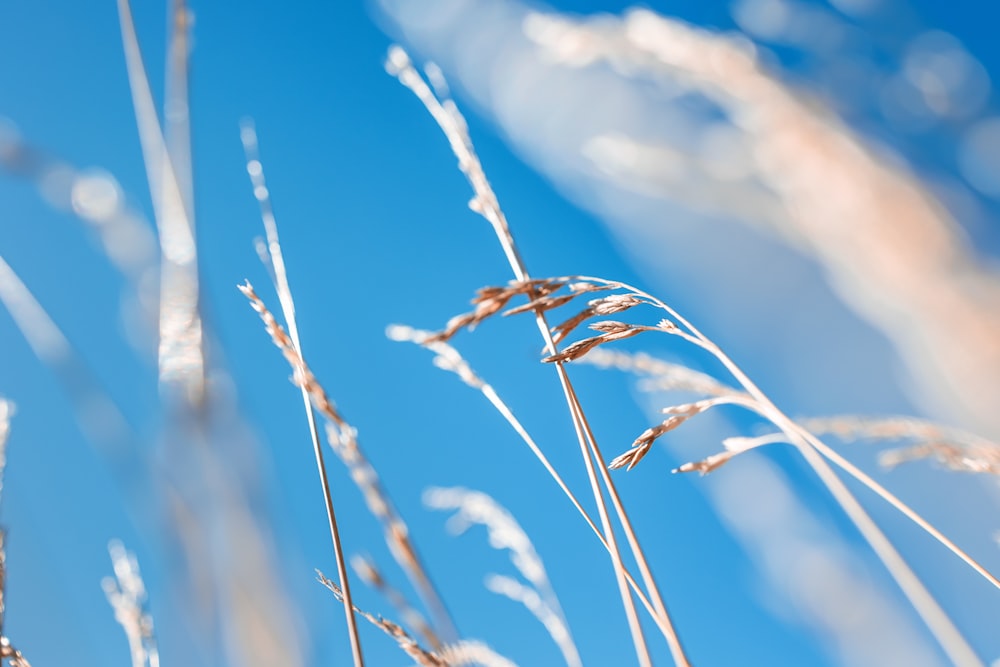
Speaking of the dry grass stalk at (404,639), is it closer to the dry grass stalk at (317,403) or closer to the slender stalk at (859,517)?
the dry grass stalk at (317,403)

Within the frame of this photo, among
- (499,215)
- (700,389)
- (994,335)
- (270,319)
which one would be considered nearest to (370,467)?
(270,319)

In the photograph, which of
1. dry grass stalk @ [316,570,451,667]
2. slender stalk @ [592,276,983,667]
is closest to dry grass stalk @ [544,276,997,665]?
slender stalk @ [592,276,983,667]

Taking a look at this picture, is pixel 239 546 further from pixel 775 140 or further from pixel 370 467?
pixel 775 140

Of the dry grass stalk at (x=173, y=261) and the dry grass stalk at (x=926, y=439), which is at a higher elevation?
the dry grass stalk at (x=173, y=261)

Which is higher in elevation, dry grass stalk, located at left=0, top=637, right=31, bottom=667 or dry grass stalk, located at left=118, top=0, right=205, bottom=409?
dry grass stalk, located at left=118, top=0, right=205, bottom=409

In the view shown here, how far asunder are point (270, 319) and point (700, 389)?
0.68 meters

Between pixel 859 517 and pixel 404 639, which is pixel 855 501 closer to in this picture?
pixel 859 517

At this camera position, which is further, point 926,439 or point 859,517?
point 926,439

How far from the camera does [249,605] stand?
497mm

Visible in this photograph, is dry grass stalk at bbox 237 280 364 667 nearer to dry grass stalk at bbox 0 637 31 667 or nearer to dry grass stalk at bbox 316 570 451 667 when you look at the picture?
dry grass stalk at bbox 316 570 451 667

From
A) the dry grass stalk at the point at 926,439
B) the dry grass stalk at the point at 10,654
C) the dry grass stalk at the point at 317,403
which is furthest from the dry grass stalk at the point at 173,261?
the dry grass stalk at the point at 926,439

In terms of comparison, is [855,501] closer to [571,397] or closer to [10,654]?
[571,397]

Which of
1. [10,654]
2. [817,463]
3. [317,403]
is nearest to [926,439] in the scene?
[817,463]

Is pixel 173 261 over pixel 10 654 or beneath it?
over
